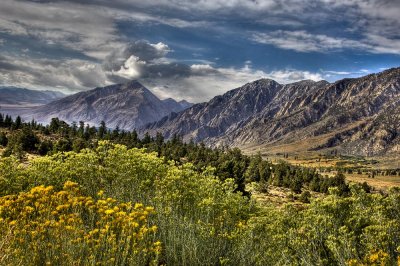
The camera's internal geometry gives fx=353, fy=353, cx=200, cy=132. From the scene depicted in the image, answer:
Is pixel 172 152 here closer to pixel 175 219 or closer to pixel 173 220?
pixel 175 219

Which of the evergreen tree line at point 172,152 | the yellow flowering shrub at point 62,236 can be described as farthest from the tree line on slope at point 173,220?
the evergreen tree line at point 172,152

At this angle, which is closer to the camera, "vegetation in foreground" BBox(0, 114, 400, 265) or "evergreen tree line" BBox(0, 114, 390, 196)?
"vegetation in foreground" BBox(0, 114, 400, 265)

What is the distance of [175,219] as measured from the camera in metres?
16.0

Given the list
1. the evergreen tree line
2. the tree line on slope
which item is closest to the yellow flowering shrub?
the tree line on slope

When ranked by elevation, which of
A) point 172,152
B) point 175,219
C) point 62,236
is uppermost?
point 62,236

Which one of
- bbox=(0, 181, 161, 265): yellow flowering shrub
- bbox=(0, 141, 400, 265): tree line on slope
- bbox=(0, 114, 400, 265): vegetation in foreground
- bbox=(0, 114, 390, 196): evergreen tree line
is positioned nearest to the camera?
bbox=(0, 181, 161, 265): yellow flowering shrub

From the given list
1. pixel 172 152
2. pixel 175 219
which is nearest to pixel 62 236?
pixel 175 219

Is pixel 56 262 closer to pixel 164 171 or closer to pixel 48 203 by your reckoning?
pixel 48 203

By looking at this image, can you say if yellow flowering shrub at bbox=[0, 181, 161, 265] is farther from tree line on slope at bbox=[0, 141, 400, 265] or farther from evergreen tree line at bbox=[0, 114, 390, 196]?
evergreen tree line at bbox=[0, 114, 390, 196]

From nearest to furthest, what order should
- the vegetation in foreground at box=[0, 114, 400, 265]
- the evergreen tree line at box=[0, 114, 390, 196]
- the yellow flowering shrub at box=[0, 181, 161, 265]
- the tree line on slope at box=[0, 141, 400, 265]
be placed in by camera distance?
the yellow flowering shrub at box=[0, 181, 161, 265], the tree line on slope at box=[0, 141, 400, 265], the vegetation in foreground at box=[0, 114, 400, 265], the evergreen tree line at box=[0, 114, 390, 196]

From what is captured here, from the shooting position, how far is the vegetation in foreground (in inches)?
404

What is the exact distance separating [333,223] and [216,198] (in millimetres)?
5643

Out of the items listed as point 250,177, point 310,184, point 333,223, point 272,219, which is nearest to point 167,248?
point 272,219

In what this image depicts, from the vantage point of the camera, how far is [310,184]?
13912cm
